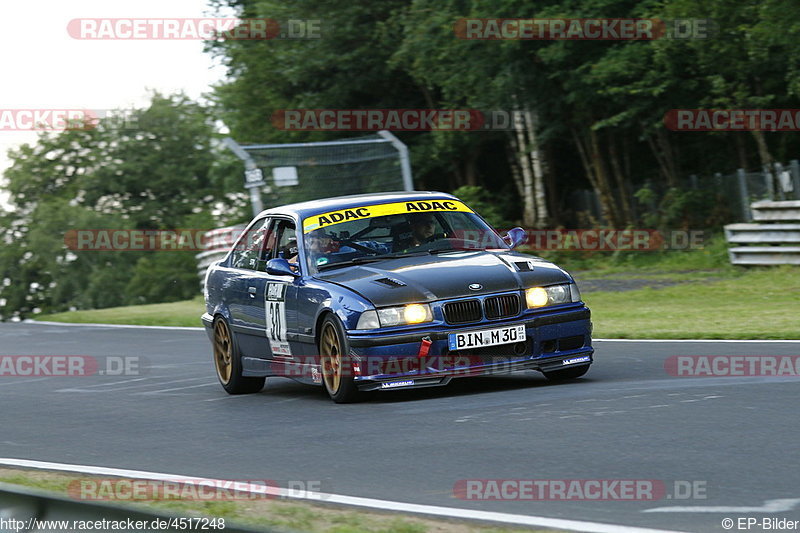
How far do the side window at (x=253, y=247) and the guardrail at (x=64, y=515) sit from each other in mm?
6577

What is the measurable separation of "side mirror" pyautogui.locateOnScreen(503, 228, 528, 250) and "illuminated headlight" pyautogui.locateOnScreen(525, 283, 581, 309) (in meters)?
1.02

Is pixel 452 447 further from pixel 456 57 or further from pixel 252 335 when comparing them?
pixel 456 57

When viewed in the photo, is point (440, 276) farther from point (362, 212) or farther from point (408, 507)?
point (408, 507)

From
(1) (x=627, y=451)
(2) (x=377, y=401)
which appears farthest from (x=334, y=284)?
(1) (x=627, y=451)

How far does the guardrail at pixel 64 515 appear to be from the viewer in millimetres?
4488

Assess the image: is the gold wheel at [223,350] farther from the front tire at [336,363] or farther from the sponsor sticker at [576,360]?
the sponsor sticker at [576,360]

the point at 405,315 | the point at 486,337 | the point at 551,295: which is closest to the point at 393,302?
the point at 405,315

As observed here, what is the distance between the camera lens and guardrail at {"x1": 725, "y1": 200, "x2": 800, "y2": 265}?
904 inches

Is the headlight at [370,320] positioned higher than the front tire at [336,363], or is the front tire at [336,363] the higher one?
the headlight at [370,320]

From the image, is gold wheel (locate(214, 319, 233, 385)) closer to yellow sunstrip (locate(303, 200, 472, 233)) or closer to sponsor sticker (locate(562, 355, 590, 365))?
yellow sunstrip (locate(303, 200, 472, 233))

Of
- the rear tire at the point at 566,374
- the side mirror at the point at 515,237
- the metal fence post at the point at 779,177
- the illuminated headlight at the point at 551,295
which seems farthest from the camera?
the metal fence post at the point at 779,177

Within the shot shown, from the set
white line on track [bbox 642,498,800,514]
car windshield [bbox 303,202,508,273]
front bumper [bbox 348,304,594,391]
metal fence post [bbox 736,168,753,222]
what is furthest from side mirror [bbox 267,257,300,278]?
metal fence post [bbox 736,168,753,222]

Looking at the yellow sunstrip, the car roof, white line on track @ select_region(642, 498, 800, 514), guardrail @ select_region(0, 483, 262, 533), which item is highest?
the car roof

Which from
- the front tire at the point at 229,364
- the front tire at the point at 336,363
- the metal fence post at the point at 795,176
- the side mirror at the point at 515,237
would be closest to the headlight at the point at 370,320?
the front tire at the point at 336,363
